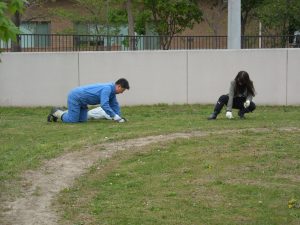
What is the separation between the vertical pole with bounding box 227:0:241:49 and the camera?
741 inches

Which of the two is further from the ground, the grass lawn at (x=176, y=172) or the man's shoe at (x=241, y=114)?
the man's shoe at (x=241, y=114)

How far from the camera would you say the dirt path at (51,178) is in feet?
21.5

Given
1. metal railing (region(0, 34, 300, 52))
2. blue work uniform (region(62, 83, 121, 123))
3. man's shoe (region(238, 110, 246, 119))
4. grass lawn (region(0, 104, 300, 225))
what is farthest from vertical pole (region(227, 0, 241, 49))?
blue work uniform (region(62, 83, 121, 123))

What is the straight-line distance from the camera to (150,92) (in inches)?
717

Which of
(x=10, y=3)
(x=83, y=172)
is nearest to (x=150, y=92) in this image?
(x=83, y=172)

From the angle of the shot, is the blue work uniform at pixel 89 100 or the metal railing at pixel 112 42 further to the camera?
the metal railing at pixel 112 42

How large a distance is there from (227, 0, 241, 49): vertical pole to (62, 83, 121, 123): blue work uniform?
6239 mm

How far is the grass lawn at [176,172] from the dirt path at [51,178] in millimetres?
146

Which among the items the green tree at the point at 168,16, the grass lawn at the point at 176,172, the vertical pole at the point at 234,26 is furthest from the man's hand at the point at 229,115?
the green tree at the point at 168,16

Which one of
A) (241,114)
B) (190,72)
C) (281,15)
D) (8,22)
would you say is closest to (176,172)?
(8,22)

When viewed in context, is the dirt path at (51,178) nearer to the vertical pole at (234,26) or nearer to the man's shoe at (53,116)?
the man's shoe at (53,116)

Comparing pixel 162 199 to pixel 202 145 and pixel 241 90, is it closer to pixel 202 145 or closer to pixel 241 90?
pixel 202 145

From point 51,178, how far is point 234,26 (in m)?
11.7

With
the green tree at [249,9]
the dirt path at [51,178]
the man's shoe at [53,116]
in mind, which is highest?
the green tree at [249,9]
